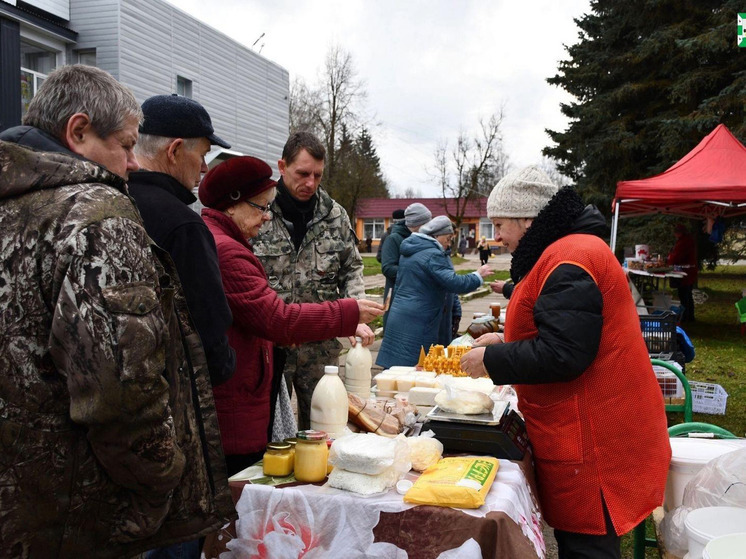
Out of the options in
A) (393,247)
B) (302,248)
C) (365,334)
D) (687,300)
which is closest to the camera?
(365,334)

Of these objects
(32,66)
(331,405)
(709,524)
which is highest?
(32,66)

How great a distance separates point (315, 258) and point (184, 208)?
171cm

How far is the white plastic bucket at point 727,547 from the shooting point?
1755 millimetres

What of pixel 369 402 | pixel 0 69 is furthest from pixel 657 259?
pixel 0 69

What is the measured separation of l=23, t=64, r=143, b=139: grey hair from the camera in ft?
5.44

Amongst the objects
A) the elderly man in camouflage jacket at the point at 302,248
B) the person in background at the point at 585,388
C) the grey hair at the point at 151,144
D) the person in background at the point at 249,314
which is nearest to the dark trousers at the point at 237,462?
the person in background at the point at 249,314

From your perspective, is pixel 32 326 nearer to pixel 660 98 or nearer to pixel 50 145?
pixel 50 145

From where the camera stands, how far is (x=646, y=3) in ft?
53.7

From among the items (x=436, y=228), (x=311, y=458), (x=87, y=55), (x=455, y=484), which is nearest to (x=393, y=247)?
(x=436, y=228)

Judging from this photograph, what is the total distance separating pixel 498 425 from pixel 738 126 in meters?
14.4

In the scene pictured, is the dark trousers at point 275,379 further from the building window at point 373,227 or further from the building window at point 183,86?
the building window at point 373,227

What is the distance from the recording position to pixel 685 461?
8.36 ft

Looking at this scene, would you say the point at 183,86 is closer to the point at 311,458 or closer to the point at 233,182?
the point at 233,182

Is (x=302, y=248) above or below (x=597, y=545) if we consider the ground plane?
above
